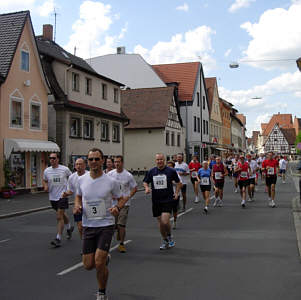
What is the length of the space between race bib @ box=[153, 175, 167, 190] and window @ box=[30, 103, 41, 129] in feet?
52.9

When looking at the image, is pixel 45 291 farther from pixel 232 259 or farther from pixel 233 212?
pixel 233 212

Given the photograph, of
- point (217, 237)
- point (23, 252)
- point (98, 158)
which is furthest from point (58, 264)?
point (217, 237)

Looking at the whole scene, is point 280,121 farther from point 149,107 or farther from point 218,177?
point 218,177

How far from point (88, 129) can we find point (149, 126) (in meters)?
13.0

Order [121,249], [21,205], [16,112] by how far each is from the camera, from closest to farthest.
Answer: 1. [121,249]
2. [21,205]
3. [16,112]

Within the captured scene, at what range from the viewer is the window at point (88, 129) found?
2964cm

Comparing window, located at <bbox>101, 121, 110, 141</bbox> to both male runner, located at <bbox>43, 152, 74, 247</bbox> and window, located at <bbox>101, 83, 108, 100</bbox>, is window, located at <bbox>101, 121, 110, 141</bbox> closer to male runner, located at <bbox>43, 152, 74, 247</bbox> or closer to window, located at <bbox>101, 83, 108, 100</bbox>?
window, located at <bbox>101, 83, 108, 100</bbox>

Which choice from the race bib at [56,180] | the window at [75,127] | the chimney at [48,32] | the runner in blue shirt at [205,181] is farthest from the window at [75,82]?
the race bib at [56,180]

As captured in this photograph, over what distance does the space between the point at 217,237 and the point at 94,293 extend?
4.61 meters

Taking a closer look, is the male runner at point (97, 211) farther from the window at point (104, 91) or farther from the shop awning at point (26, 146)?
the window at point (104, 91)

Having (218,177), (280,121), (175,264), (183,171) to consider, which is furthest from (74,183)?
(280,121)

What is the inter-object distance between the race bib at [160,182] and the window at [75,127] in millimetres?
19752

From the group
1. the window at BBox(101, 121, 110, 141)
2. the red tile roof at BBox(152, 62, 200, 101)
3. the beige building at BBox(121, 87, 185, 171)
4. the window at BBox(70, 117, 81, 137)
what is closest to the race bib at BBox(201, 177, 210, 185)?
the window at BBox(70, 117, 81, 137)

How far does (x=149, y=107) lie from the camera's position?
43719mm
